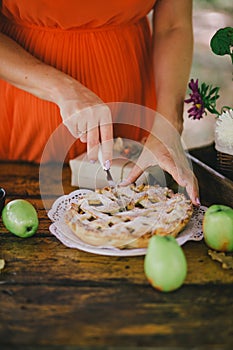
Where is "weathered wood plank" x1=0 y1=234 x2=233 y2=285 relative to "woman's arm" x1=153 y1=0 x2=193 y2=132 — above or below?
below

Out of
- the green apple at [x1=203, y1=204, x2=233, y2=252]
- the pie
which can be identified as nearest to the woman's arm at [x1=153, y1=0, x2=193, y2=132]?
the pie

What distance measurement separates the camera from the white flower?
59.3 inches

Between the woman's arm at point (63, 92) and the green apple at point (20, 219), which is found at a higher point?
the woman's arm at point (63, 92)

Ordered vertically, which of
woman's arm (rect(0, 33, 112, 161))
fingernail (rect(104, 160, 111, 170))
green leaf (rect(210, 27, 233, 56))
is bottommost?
fingernail (rect(104, 160, 111, 170))

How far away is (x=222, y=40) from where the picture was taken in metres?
1.51

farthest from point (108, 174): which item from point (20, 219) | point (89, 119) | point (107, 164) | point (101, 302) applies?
point (101, 302)

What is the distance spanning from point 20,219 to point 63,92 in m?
0.35

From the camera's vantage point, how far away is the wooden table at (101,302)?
3.22 feet

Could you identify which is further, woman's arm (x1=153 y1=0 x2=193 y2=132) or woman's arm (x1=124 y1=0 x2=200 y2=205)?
woman's arm (x1=153 y1=0 x2=193 y2=132)

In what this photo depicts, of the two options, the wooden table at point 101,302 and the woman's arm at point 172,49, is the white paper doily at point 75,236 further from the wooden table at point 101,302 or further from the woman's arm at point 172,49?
the woman's arm at point 172,49

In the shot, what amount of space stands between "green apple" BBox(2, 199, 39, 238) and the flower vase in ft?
1.65

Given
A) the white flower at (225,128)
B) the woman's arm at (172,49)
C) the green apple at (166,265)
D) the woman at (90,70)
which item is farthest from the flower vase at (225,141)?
the green apple at (166,265)

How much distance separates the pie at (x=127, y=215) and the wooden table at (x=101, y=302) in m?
0.04

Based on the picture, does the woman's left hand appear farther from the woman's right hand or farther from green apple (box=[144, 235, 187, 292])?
green apple (box=[144, 235, 187, 292])
